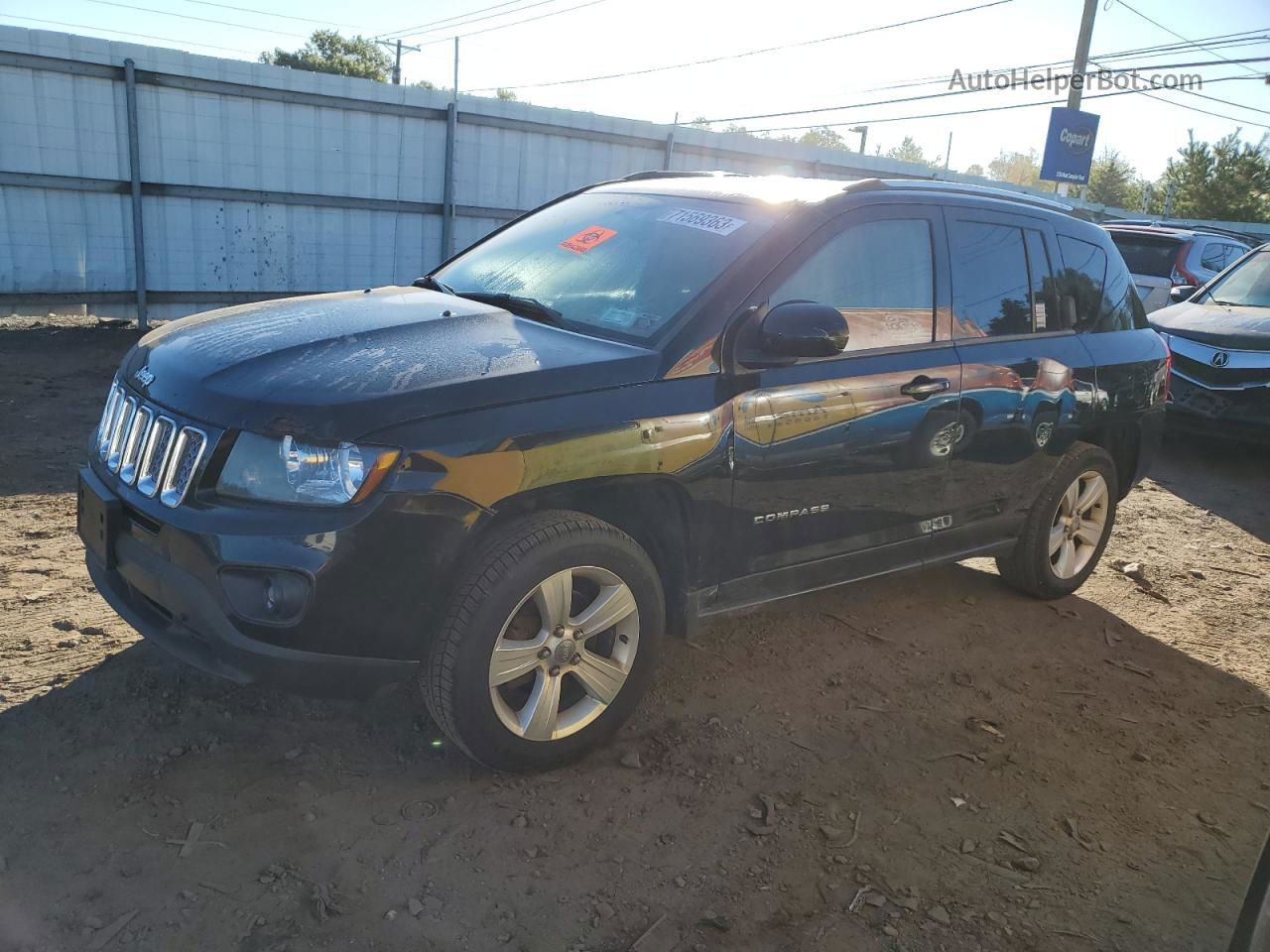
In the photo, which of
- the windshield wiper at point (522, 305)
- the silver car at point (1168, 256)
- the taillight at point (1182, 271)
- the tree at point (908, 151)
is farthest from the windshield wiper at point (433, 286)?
the tree at point (908, 151)

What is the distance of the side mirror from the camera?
3.25 meters

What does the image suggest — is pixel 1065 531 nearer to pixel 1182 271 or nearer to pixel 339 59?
pixel 1182 271

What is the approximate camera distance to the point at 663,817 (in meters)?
3.00

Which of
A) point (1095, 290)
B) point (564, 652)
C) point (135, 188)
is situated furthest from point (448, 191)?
point (564, 652)

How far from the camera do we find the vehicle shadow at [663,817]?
2541mm

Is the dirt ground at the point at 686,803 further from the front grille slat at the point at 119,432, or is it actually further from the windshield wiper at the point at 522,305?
the windshield wiper at the point at 522,305

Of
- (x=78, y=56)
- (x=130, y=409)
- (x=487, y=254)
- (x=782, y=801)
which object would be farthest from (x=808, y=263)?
(x=78, y=56)

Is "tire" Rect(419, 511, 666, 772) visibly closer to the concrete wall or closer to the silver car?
the concrete wall

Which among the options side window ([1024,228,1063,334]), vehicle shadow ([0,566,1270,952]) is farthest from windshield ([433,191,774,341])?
side window ([1024,228,1063,334])

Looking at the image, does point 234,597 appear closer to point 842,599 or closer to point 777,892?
point 777,892

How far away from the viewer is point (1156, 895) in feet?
9.36

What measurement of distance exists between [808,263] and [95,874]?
9.44 ft

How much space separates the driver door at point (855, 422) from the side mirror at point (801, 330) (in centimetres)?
12

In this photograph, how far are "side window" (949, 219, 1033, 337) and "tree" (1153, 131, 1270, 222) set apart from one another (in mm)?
44420
